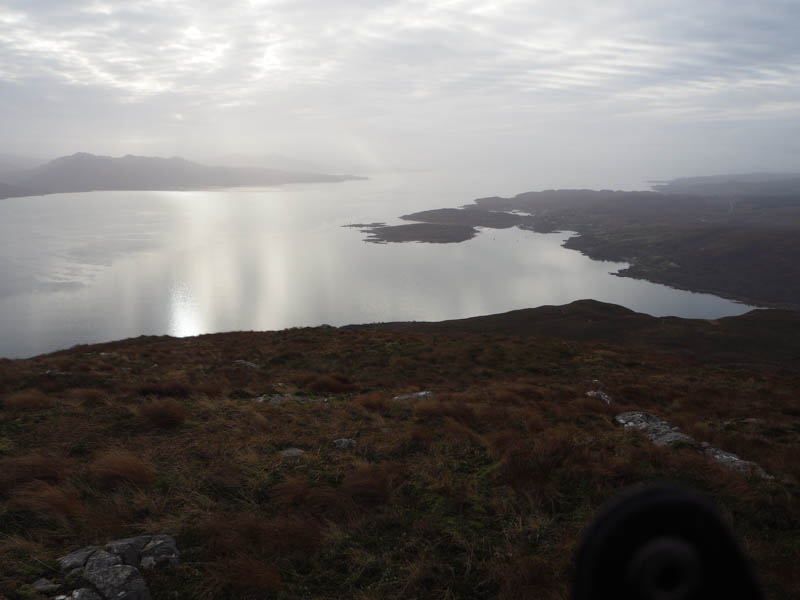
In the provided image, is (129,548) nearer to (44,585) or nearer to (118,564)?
(118,564)

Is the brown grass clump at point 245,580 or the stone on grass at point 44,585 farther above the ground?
the stone on grass at point 44,585

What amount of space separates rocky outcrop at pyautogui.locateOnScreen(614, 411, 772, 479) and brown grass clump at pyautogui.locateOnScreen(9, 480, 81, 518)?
382 inches

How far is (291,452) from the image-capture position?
7.65 m

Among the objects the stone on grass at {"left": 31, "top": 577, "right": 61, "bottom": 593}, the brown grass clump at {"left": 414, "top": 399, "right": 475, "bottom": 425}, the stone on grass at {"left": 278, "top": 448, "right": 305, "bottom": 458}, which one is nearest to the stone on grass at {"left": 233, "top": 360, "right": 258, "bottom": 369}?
the brown grass clump at {"left": 414, "top": 399, "right": 475, "bottom": 425}

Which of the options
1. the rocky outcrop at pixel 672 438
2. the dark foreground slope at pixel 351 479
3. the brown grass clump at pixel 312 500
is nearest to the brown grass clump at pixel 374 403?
the dark foreground slope at pixel 351 479

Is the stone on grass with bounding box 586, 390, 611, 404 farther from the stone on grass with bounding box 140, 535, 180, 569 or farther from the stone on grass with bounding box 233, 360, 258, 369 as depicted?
the stone on grass with bounding box 233, 360, 258, 369

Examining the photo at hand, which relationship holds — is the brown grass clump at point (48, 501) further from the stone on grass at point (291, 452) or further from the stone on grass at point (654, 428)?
the stone on grass at point (654, 428)

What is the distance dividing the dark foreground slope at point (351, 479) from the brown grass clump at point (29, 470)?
0.03 m

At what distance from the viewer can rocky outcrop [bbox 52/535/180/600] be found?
4.04m

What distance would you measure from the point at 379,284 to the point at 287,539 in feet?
417

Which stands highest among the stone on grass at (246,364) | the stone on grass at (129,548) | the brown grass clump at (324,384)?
the stone on grass at (129,548)

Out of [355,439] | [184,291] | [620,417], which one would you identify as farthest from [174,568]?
[184,291]

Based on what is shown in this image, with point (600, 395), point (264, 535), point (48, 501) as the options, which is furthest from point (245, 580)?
point (600, 395)

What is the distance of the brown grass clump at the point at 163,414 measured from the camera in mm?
8953
